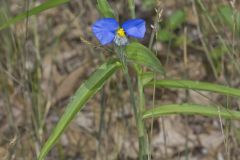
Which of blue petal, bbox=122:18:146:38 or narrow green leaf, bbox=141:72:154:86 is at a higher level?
blue petal, bbox=122:18:146:38

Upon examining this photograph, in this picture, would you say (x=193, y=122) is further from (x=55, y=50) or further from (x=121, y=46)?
(x=121, y=46)

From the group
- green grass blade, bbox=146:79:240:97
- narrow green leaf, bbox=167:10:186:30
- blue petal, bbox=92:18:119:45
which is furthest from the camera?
narrow green leaf, bbox=167:10:186:30

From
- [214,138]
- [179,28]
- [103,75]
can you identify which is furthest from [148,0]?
[103,75]

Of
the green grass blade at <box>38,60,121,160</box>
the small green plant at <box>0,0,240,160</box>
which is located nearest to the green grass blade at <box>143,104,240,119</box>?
the small green plant at <box>0,0,240,160</box>

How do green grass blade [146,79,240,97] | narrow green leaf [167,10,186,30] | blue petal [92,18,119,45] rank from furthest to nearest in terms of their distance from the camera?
narrow green leaf [167,10,186,30] → green grass blade [146,79,240,97] → blue petal [92,18,119,45]

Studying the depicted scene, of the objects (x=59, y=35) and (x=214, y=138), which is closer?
(x=214, y=138)

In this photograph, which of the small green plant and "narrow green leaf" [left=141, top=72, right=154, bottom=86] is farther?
"narrow green leaf" [left=141, top=72, right=154, bottom=86]

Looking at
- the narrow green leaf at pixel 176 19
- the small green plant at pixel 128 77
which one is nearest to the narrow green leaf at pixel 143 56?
the small green plant at pixel 128 77

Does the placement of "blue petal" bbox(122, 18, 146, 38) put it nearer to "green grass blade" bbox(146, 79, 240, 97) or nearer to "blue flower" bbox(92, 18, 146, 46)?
"blue flower" bbox(92, 18, 146, 46)
